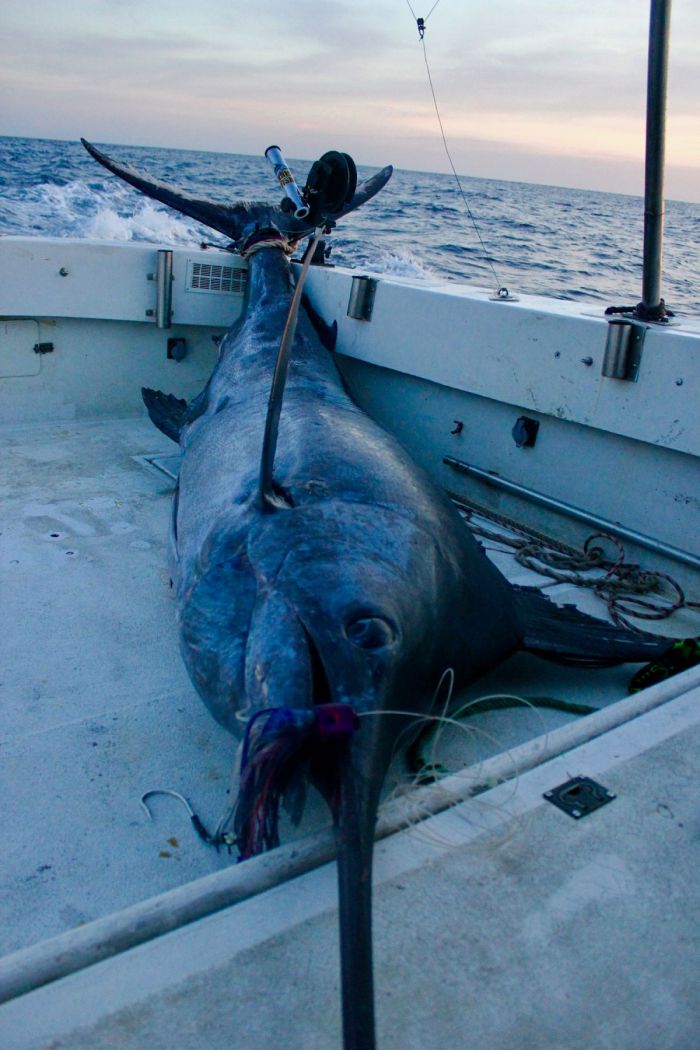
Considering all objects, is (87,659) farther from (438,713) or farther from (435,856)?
(435,856)

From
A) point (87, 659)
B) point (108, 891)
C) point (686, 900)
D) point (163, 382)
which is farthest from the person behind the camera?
point (163, 382)

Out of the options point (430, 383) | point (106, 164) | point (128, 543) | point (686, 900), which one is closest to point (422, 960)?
point (686, 900)

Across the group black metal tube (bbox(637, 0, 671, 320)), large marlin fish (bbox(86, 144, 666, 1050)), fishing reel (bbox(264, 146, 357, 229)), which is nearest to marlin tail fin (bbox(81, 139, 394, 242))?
fishing reel (bbox(264, 146, 357, 229))

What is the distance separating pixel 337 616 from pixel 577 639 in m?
0.86

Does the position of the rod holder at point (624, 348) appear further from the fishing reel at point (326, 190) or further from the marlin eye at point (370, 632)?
the marlin eye at point (370, 632)

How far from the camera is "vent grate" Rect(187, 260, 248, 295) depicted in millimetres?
4496

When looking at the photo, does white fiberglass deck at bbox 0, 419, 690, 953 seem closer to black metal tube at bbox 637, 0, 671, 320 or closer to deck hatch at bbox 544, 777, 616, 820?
deck hatch at bbox 544, 777, 616, 820

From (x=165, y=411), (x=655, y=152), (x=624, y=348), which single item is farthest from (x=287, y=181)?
(x=624, y=348)

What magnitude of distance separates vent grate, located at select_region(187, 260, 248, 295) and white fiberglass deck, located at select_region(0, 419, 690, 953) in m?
1.57

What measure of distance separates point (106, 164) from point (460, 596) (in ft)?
12.0

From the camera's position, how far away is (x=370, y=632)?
1.61 metres

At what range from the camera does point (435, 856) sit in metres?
1.28

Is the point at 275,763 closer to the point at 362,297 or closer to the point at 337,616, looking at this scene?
the point at 337,616

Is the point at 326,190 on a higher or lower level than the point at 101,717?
higher
